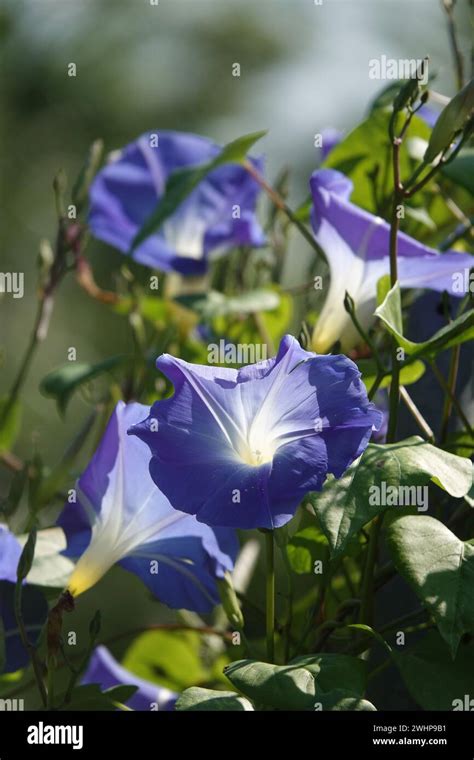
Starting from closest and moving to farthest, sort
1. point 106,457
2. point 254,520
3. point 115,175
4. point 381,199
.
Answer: point 254,520, point 106,457, point 381,199, point 115,175

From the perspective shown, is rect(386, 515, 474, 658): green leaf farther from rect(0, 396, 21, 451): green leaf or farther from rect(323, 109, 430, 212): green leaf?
rect(0, 396, 21, 451): green leaf

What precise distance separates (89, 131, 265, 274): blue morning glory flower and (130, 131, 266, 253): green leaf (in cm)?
14

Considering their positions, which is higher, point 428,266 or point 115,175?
point 115,175

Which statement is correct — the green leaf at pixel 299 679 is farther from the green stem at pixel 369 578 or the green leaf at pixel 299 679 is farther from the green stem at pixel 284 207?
A: the green stem at pixel 284 207

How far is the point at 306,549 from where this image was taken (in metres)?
0.68

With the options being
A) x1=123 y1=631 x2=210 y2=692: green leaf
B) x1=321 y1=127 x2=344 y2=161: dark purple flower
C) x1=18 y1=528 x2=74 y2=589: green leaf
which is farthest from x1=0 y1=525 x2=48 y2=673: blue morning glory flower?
x1=321 y1=127 x2=344 y2=161: dark purple flower

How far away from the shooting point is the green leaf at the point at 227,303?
945mm

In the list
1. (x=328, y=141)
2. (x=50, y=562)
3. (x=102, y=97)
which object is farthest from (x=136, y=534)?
(x=102, y=97)

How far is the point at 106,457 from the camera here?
68cm

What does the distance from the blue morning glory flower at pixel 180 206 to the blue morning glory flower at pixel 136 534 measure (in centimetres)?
39

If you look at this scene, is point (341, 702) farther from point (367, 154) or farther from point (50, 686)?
point (367, 154)
